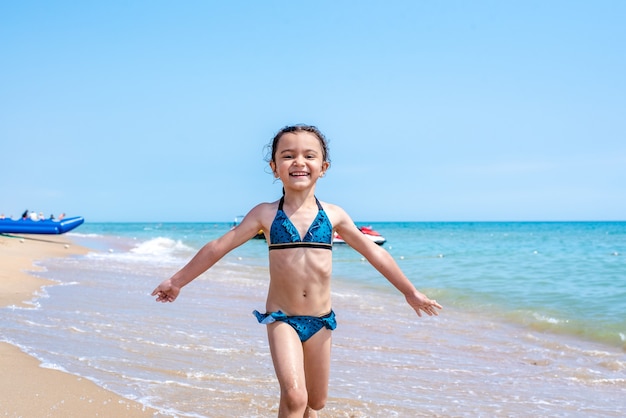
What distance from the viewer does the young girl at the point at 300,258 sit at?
3.59 meters

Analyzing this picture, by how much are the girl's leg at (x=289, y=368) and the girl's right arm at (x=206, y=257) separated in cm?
48

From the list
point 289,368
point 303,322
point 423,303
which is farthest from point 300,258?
point 423,303

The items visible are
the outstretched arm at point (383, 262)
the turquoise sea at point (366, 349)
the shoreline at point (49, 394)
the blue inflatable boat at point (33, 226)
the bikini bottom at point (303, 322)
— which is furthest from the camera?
the blue inflatable boat at point (33, 226)

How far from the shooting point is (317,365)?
363 cm

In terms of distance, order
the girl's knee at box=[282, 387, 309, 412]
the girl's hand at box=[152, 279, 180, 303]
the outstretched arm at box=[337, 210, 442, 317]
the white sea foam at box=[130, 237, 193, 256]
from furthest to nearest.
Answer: the white sea foam at box=[130, 237, 193, 256]
the outstretched arm at box=[337, 210, 442, 317]
the girl's hand at box=[152, 279, 180, 303]
the girl's knee at box=[282, 387, 309, 412]

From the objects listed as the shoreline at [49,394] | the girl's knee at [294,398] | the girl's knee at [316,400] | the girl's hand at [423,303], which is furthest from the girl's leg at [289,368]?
the shoreline at [49,394]

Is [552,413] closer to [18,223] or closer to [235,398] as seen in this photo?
[235,398]

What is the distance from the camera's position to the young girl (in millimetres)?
3594

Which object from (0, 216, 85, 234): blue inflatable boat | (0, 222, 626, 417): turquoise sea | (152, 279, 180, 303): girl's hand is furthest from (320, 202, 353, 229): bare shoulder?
(0, 216, 85, 234): blue inflatable boat

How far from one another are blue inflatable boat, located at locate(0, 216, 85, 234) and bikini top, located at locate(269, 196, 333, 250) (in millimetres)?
30440

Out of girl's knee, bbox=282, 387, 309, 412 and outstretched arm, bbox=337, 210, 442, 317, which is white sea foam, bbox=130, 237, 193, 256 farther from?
girl's knee, bbox=282, 387, 309, 412

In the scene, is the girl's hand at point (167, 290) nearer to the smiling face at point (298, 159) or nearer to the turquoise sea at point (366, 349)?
the smiling face at point (298, 159)

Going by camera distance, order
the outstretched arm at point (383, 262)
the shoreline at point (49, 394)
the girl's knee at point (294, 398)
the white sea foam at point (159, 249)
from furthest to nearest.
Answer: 1. the white sea foam at point (159, 249)
2. the shoreline at point (49, 394)
3. the outstretched arm at point (383, 262)
4. the girl's knee at point (294, 398)

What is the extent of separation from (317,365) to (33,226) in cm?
3156
